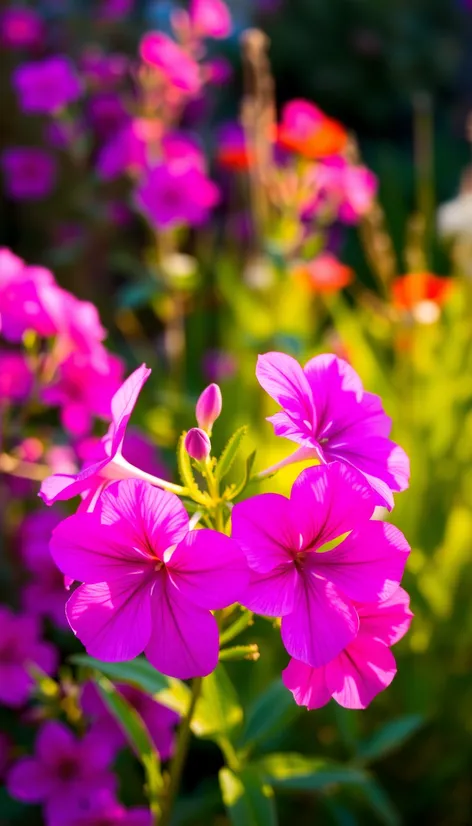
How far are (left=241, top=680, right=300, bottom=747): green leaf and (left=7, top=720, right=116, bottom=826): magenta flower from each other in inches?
6.7

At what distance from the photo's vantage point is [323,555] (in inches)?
20.4

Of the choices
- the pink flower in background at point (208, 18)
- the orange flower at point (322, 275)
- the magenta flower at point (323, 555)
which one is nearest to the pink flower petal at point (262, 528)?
the magenta flower at point (323, 555)

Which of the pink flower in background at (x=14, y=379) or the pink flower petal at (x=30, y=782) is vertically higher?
the pink flower in background at (x=14, y=379)

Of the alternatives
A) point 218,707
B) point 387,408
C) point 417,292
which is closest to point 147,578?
point 218,707

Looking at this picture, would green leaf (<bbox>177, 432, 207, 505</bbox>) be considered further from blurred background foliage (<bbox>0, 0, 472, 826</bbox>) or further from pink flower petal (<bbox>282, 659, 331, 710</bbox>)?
blurred background foliage (<bbox>0, 0, 472, 826</bbox>)

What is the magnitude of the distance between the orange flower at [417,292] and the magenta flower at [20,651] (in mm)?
853

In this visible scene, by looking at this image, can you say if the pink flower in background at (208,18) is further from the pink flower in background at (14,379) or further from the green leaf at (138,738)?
the green leaf at (138,738)

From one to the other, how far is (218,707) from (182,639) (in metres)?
0.25

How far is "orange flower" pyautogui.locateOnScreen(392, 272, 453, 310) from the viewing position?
1.51 m

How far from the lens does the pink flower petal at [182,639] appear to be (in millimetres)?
486

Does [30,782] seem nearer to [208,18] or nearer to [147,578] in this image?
[147,578]

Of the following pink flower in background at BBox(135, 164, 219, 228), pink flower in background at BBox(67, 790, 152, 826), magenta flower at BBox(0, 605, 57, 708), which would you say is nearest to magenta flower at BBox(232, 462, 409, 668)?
pink flower in background at BBox(67, 790, 152, 826)

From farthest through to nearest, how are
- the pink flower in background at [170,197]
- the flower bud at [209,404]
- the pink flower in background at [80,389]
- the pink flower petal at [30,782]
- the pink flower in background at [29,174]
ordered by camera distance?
1. the pink flower in background at [29,174]
2. the pink flower in background at [170,197]
3. the pink flower in background at [80,389]
4. the pink flower petal at [30,782]
5. the flower bud at [209,404]

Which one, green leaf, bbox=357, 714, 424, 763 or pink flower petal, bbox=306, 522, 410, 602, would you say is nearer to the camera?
pink flower petal, bbox=306, 522, 410, 602
